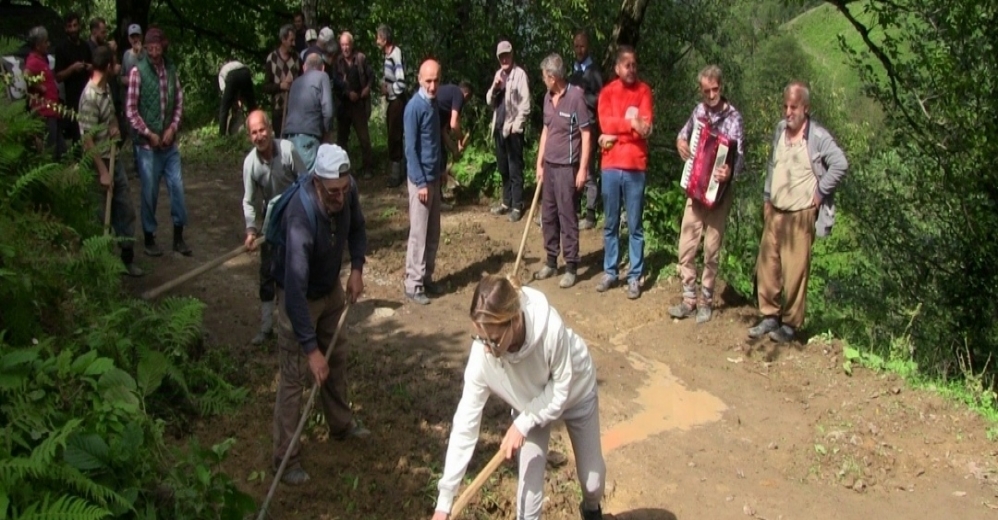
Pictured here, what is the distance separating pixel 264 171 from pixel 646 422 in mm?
3330

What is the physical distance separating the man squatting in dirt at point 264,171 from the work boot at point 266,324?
5.5 inches

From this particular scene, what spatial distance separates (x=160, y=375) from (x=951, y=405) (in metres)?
5.57

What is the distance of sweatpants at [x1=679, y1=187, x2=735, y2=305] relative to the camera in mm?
8352

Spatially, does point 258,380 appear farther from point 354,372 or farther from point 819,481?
point 819,481

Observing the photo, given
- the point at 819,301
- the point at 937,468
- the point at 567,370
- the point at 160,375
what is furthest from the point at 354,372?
the point at 819,301

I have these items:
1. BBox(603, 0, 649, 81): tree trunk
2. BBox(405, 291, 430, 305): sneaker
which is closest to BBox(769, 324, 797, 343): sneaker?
BBox(405, 291, 430, 305): sneaker

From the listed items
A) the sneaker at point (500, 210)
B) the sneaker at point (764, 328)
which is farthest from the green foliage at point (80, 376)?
the sneaker at point (500, 210)

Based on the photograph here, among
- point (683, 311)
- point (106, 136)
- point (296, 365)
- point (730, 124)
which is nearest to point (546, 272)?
point (683, 311)

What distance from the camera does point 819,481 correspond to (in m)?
6.33

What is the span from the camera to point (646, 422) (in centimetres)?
704

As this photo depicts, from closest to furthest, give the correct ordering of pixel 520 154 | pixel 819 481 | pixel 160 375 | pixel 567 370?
1. pixel 567 370
2. pixel 160 375
3. pixel 819 481
4. pixel 520 154

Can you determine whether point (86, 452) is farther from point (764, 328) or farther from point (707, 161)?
point (764, 328)

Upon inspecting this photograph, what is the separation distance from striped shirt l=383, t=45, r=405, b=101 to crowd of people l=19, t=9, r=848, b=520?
29cm

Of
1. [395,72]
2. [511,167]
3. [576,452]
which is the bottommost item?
[576,452]
